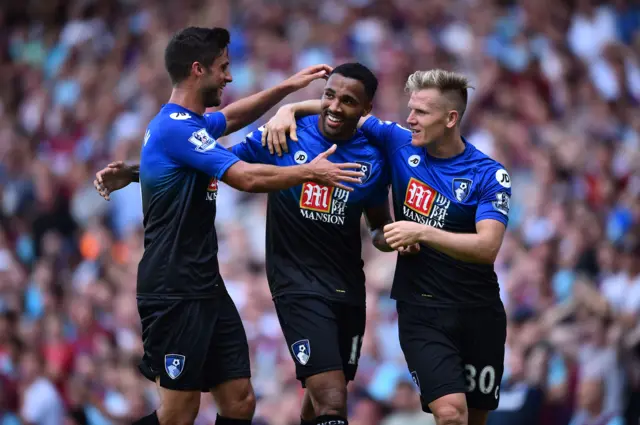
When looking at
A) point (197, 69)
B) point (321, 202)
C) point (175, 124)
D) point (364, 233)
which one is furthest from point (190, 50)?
point (364, 233)

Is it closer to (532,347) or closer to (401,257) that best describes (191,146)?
(401,257)

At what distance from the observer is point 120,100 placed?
53.9ft

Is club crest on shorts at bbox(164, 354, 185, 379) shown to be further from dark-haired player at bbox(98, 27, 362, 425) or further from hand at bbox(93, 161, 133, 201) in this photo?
hand at bbox(93, 161, 133, 201)

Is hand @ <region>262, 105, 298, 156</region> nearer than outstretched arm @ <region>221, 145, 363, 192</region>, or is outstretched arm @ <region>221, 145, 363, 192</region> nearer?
outstretched arm @ <region>221, 145, 363, 192</region>

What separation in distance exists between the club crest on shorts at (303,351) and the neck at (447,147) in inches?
59.4

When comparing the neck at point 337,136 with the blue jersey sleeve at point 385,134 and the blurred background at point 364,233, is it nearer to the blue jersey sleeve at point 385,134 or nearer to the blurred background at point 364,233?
the blue jersey sleeve at point 385,134

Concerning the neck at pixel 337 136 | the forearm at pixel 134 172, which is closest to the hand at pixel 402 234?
the neck at pixel 337 136

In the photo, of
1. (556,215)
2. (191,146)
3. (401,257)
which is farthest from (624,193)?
(191,146)

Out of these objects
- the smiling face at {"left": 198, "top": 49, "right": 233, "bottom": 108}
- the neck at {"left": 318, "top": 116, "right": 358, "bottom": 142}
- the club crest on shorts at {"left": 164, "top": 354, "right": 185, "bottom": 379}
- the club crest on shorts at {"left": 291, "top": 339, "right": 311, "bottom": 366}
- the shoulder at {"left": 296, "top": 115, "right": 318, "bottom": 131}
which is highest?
the smiling face at {"left": 198, "top": 49, "right": 233, "bottom": 108}

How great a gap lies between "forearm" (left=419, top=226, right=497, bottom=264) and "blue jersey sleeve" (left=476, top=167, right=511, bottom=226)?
0.71 feet

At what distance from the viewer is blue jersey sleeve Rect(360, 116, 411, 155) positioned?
8.15 m

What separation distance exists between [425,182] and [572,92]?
677 cm

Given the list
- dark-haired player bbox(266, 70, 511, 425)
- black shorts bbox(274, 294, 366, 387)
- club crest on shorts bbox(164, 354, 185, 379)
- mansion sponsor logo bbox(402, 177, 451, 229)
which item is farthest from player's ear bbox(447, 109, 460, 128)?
club crest on shorts bbox(164, 354, 185, 379)

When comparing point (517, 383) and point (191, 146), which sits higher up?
point (191, 146)
